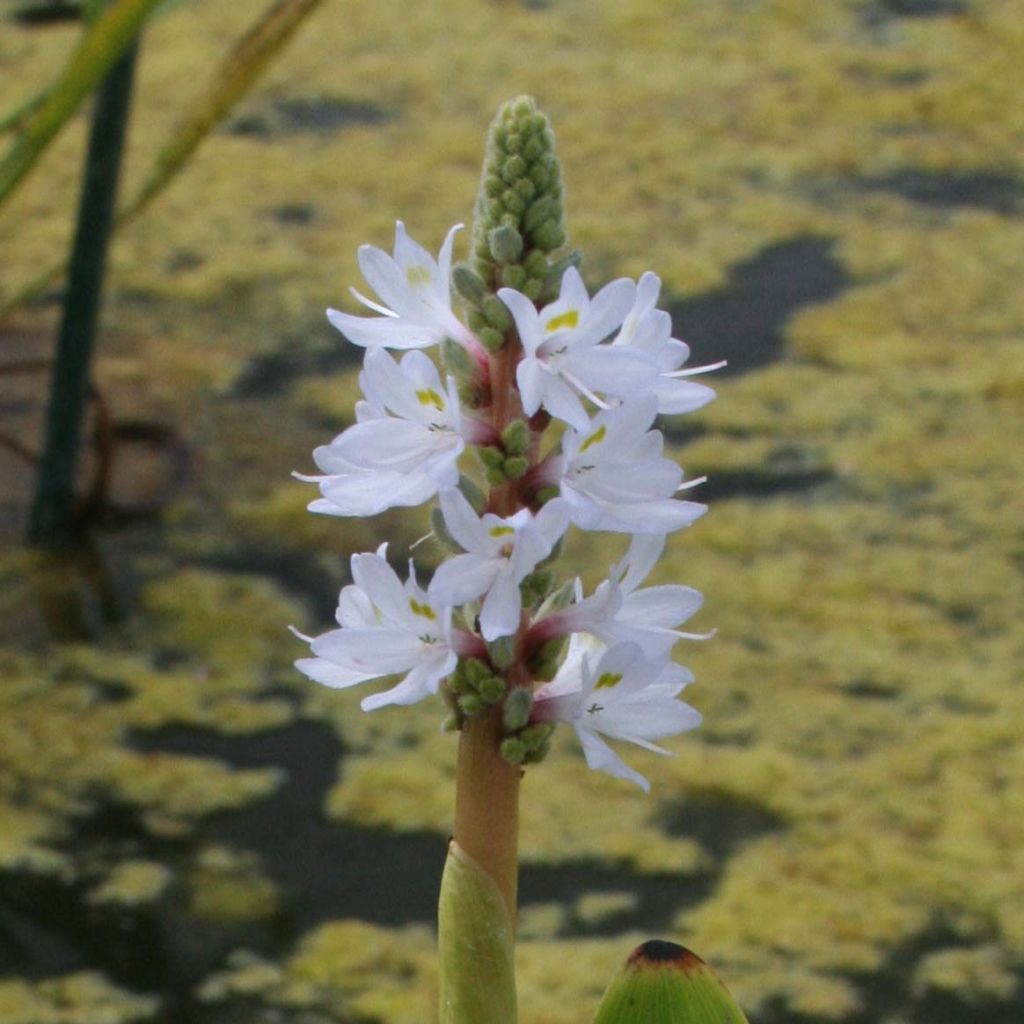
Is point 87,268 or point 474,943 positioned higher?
point 87,268

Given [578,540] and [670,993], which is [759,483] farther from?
[670,993]

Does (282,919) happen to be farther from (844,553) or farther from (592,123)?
(592,123)

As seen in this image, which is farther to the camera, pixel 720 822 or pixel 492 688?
pixel 720 822

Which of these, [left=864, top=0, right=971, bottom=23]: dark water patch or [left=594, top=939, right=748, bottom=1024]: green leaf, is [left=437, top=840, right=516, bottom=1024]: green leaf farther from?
[left=864, top=0, right=971, bottom=23]: dark water patch

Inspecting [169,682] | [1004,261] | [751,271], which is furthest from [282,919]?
[1004,261]

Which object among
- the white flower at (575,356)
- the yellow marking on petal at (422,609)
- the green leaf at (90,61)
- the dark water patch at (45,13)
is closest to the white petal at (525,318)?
the white flower at (575,356)

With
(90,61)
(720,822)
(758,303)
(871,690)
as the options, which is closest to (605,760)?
(90,61)
